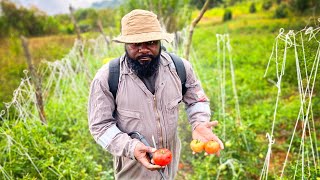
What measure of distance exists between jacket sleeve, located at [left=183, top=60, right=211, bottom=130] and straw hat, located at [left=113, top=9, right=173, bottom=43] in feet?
1.02

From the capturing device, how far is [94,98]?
1.85 meters

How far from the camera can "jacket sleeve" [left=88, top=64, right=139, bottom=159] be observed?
1827mm

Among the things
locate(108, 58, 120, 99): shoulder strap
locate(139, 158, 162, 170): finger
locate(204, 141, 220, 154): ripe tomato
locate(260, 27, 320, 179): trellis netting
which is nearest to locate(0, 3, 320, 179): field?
locate(260, 27, 320, 179): trellis netting

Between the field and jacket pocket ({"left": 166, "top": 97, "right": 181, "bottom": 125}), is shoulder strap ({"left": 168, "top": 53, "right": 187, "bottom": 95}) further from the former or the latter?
the field

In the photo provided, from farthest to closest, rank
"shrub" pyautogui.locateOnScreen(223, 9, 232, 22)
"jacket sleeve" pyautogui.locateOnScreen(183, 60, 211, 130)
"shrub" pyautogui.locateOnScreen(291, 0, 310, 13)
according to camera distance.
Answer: "shrub" pyautogui.locateOnScreen(223, 9, 232, 22), "shrub" pyautogui.locateOnScreen(291, 0, 310, 13), "jacket sleeve" pyautogui.locateOnScreen(183, 60, 211, 130)

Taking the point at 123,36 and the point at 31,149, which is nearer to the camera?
the point at 123,36

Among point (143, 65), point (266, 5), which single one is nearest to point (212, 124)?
point (143, 65)

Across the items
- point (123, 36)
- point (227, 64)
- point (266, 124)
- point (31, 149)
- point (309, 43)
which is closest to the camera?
point (123, 36)

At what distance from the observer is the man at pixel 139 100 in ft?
5.99

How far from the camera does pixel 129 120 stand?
1.93 m

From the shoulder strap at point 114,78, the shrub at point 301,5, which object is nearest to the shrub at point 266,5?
the shrub at point 301,5

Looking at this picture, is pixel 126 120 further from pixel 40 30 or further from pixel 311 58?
pixel 40 30

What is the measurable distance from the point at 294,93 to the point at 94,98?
452 cm

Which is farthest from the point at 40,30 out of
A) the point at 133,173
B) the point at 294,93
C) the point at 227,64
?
the point at 133,173
